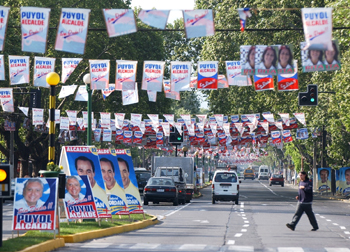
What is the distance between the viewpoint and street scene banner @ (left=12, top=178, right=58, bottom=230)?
50.2 ft

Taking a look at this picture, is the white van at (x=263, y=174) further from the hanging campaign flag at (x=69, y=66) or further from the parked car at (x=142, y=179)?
the hanging campaign flag at (x=69, y=66)

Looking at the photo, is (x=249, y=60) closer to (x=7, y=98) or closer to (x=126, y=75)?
(x=126, y=75)

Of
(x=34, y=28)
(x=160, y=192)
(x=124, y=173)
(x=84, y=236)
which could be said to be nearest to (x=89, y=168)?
(x=124, y=173)

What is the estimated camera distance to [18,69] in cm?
2647

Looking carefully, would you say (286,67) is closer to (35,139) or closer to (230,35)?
(230,35)

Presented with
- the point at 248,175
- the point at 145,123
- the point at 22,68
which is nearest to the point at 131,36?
the point at 145,123

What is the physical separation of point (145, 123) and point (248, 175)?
9786 cm

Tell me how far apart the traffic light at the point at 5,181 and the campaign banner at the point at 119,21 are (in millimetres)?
6628

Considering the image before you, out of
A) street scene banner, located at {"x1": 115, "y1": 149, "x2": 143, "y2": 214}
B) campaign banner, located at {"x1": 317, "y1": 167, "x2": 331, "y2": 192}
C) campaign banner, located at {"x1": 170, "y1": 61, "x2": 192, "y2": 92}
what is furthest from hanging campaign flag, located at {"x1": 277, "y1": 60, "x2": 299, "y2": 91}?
campaign banner, located at {"x1": 317, "y1": 167, "x2": 331, "y2": 192}

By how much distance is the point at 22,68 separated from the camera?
26.4 meters

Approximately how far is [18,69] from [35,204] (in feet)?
39.6

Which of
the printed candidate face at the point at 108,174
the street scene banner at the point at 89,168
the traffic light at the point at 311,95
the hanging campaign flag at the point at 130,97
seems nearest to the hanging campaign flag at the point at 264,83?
the traffic light at the point at 311,95

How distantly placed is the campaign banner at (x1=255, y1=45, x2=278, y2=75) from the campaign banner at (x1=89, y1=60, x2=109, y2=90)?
7956 mm

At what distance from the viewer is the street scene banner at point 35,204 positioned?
15.3 meters
